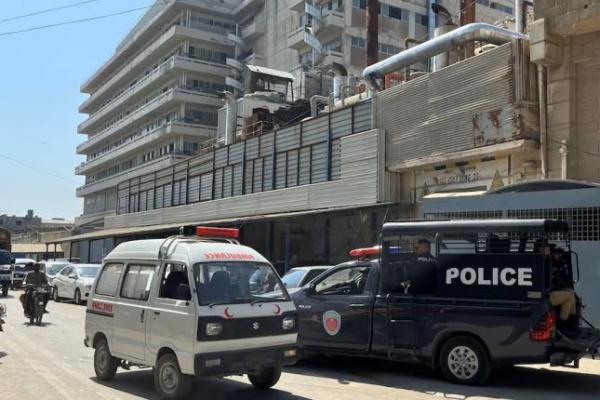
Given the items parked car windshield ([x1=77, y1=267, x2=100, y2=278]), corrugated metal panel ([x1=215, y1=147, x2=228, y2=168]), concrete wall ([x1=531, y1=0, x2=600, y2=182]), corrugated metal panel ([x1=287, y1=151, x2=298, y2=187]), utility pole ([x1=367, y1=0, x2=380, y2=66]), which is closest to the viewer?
concrete wall ([x1=531, y1=0, x2=600, y2=182])

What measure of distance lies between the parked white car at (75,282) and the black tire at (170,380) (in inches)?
628

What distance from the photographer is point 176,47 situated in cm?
6888

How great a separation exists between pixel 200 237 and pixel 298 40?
49.0 m

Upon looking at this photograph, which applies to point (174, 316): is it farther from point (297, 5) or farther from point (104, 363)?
point (297, 5)

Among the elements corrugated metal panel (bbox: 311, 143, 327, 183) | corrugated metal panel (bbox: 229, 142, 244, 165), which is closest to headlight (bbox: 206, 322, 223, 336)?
corrugated metal panel (bbox: 311, 143, 327, 183)

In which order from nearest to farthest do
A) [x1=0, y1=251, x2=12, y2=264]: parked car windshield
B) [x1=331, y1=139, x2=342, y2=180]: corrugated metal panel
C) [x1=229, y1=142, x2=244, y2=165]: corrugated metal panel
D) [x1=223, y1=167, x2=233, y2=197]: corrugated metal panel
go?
[x1=331, y1=139, x2=342, y2=180]: corrugated metal panel → [x1=0, y1=251, x2=12, y2=264]: parked car windshield → [x1=229, y1=142, x2=244, y2=165]: corrugated metal panel → [x1=223, y1=167, x2=233, y2=197]: corrugated metal panel

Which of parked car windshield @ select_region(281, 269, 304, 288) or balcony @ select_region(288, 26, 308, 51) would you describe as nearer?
parked car windshield @ select_region(281, 269, 304, 288)

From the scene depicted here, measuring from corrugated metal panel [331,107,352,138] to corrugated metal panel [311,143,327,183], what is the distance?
2.51ft

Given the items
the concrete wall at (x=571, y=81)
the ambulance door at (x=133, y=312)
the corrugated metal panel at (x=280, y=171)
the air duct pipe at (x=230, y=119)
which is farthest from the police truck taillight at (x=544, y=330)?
the air duct pipe at (x=230, y=119)

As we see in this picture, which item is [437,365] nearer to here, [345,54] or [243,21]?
[345,54]

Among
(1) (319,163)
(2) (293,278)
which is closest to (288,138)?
(1) (319,163)

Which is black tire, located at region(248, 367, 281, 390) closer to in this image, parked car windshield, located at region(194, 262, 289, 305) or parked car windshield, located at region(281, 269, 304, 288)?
parked car windshield, located at region(194, 262, 289, 305)

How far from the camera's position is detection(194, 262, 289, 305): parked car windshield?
7384mm

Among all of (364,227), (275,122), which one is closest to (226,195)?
(275,122)
